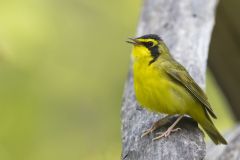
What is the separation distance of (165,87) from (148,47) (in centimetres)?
41

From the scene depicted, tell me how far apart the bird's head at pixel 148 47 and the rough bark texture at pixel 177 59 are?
0.40 meters

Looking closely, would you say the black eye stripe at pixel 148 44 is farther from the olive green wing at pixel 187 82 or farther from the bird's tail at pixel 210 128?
the bird's tail at pixel 210 128

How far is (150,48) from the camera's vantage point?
5.49m

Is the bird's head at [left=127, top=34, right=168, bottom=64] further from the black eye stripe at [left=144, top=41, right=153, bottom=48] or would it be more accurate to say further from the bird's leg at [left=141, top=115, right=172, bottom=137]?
the bird's leg at [left=141, top=115, right=172, bottom=137]

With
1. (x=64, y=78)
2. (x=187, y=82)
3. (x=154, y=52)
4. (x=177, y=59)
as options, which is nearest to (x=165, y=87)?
(x=187, y=82)

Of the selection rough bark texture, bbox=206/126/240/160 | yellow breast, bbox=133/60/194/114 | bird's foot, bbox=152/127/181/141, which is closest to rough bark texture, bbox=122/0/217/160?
bird's foot, bbox=152/127/181/141

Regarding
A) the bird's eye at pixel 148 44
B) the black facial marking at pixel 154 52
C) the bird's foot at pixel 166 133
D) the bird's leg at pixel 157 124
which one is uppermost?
the bird's eye at pixel 148 44

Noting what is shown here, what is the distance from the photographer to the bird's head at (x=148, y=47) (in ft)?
17.8

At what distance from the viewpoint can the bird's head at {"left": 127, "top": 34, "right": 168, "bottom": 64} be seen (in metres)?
5.42

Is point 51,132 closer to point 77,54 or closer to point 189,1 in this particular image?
point 77,54

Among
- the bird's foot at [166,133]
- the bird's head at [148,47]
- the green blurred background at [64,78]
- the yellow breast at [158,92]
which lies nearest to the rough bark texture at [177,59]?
the bird's foot at [166,133]

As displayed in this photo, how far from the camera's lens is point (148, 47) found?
549 centimetres

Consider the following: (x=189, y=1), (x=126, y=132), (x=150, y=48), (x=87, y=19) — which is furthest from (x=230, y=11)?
(x=87, y=19)

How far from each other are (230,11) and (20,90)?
3.80m
